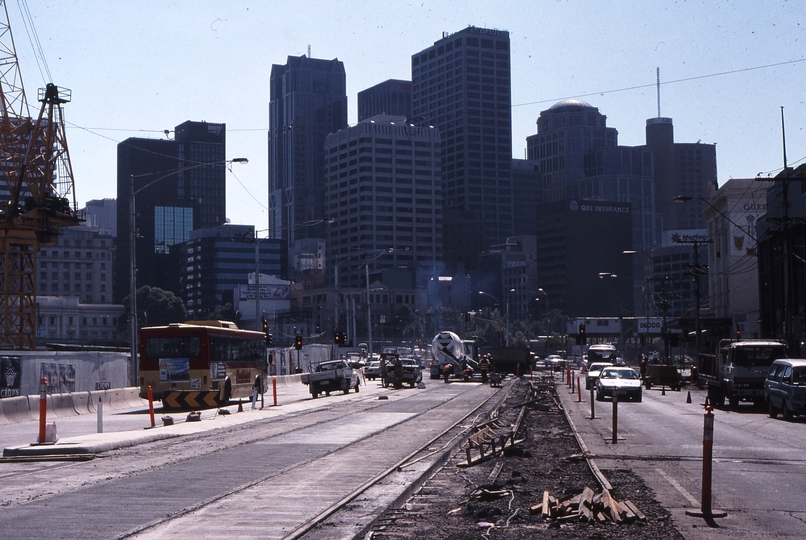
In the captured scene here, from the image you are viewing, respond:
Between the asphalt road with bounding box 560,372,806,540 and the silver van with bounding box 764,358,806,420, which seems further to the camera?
the silver van with bounding box 764,358,806,420

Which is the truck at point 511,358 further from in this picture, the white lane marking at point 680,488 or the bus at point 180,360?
the white lane marking at point 680,488

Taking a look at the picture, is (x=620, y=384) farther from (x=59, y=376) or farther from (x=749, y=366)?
(x=59, y=376)

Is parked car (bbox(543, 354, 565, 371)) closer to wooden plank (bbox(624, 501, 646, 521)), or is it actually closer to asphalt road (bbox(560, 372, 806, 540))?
asphalt road (bbox(560, 372, 806, 540))

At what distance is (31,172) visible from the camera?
67188 millimetres

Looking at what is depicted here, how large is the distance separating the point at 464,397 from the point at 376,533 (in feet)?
121

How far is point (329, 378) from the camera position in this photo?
5038 cm

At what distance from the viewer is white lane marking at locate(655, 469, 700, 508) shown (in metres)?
13.5

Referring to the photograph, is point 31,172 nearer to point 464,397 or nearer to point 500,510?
point 464,397

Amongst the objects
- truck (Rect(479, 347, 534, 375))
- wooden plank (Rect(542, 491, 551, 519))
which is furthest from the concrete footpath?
truck (Rect(479, 347, 534, 375))

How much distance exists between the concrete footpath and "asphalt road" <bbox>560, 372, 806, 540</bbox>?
1019 cm

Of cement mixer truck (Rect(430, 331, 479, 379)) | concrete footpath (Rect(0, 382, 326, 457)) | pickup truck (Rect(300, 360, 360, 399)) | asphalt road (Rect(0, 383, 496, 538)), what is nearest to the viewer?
asphalt road (Rect(0, 383, 496, 538))

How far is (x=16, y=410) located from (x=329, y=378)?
68.8ft

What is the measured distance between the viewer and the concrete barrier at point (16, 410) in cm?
3061

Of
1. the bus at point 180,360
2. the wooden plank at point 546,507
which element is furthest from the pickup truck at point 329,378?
the wooden plank at point 546,507
